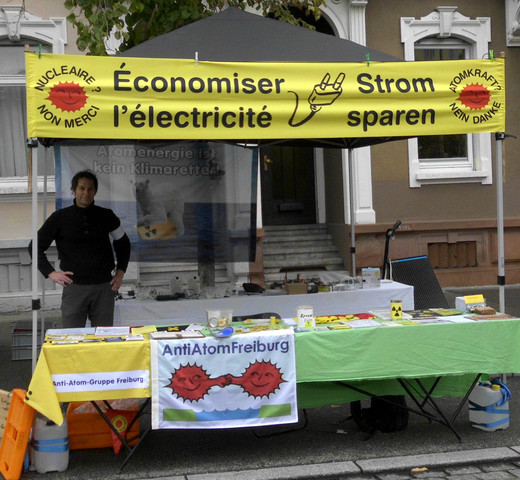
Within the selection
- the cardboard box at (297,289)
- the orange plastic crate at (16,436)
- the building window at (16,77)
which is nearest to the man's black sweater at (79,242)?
the orange plastic crate at (16,436)

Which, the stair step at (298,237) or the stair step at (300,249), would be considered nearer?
the stair step at (300,249)

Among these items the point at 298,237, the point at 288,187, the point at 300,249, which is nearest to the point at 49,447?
the point at 300,249

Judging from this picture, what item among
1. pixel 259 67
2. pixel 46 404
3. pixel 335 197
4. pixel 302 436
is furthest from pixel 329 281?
pixel 335 197

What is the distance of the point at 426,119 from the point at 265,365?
2.20m

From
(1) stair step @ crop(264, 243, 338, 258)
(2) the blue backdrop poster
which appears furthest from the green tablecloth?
(1) stair step @ crop(264, 243, 338, 258)

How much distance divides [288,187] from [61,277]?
278 inches

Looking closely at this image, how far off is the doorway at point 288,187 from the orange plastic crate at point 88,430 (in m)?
7.34

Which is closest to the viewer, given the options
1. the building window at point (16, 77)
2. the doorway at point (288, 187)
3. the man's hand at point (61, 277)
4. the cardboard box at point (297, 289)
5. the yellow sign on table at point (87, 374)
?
the yellow sign on table at point (87, 374)

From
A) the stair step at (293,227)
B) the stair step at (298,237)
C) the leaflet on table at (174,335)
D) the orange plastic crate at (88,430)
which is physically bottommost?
the orange plastic crate at (88,430)

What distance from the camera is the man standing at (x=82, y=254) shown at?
6.00m

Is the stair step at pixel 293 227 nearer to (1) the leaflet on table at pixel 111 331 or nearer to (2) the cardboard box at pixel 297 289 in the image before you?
(2) the cardboard box at pixel 297 289

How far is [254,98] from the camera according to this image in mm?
5285

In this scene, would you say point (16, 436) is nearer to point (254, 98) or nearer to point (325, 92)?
point (254, 98)

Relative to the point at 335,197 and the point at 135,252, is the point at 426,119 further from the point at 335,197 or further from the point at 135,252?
the point at 335,197
